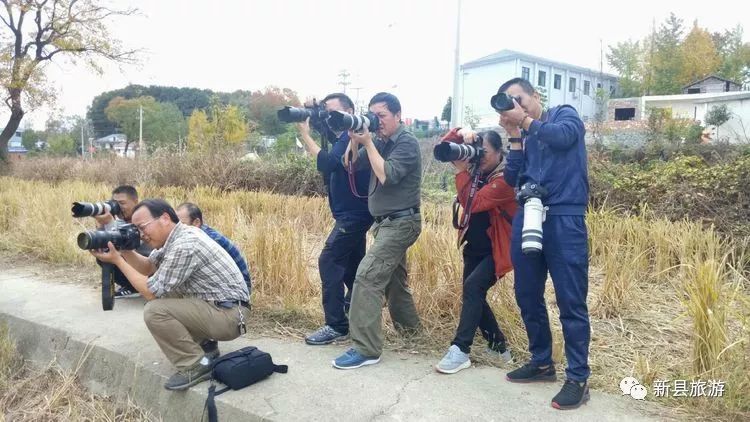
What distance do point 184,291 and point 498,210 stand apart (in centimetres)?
187

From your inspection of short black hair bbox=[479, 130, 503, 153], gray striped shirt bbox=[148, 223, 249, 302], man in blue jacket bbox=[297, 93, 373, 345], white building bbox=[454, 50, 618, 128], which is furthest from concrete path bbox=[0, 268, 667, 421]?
white building bbox=[454, 50, 618, 128]

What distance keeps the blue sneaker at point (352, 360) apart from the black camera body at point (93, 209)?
5.97 ft

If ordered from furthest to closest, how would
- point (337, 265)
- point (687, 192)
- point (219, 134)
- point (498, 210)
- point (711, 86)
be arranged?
point (711, 86) < point (219, 134) < point (687, 192) < point (337, 265) < point (498, 210)

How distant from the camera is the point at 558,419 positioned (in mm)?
2703

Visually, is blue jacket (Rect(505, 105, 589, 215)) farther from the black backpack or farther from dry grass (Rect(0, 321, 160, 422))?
dry grass (Rect(0, 321, 160, 422))

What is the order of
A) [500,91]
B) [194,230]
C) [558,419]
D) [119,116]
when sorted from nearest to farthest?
[558,419] < [500,91] < [194,230] < [119,116]

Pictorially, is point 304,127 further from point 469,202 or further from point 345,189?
point 469,202

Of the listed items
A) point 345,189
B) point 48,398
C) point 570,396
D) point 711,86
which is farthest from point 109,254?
point 711,86

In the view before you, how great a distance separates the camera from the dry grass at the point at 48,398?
11.3 feet

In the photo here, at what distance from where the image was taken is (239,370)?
3.16m

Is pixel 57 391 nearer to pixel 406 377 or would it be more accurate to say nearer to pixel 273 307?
pixel 273 307

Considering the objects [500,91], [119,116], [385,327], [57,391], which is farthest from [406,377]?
[119,116]

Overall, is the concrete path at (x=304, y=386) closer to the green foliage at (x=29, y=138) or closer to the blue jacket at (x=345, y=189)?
the blue jacket at (x=345, y=189)

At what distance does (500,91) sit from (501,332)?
1508mm
